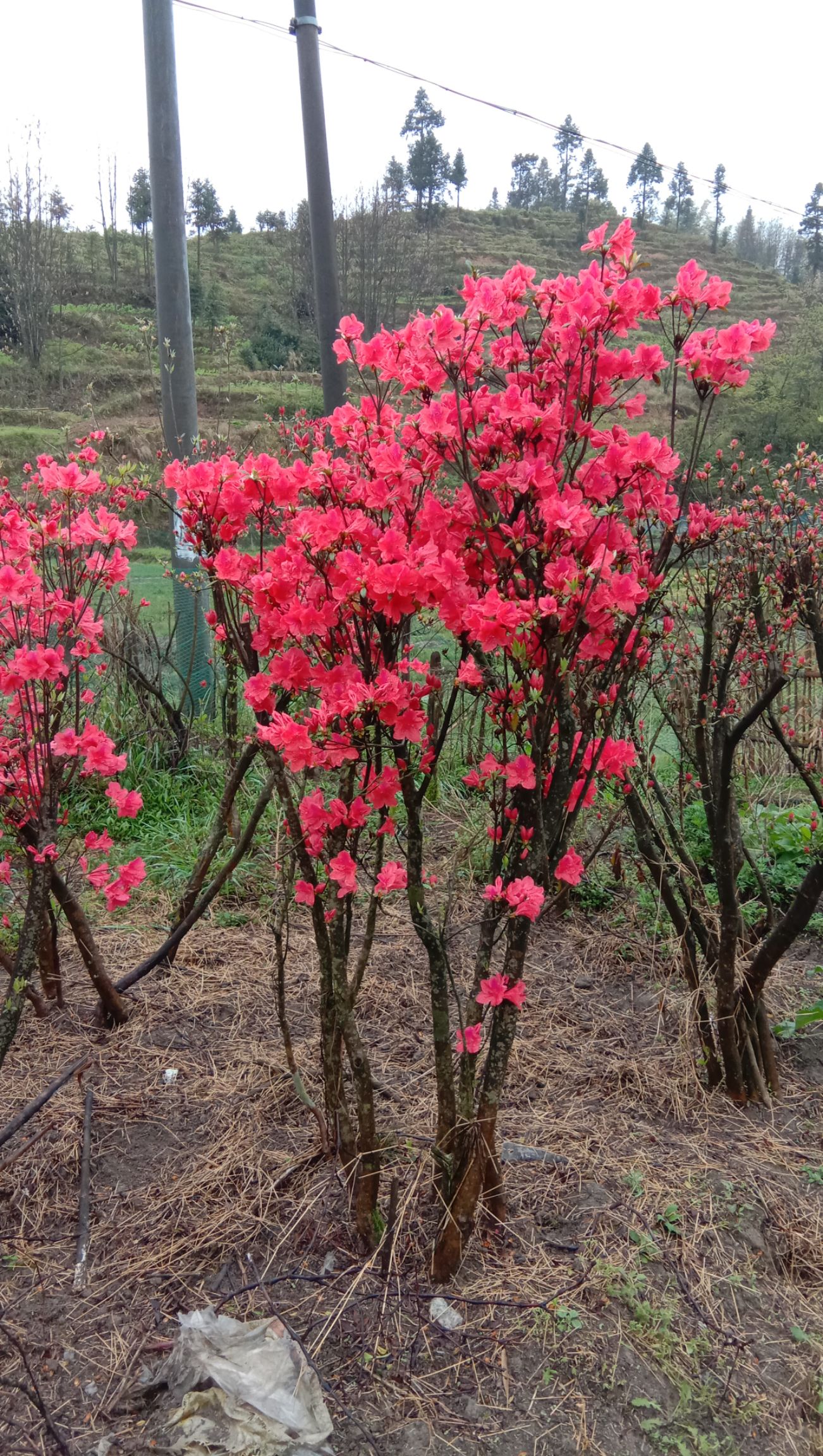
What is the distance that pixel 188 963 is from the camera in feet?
10.9

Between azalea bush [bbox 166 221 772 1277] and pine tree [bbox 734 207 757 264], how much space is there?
41.3 m

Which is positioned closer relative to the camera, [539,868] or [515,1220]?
[539,868]

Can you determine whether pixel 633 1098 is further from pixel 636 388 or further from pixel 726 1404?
pixel 636 388

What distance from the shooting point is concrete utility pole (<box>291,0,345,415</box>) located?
4430 mm

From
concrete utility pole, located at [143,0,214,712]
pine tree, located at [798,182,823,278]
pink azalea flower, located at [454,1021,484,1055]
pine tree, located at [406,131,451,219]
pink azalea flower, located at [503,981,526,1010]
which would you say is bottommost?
pink azalea flower, located at [454,1021,484,1055]

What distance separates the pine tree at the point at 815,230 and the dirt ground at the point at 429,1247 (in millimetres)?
32594

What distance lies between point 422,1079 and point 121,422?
49.4 feet

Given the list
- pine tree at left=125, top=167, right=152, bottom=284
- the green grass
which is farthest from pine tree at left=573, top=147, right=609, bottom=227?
the green grass

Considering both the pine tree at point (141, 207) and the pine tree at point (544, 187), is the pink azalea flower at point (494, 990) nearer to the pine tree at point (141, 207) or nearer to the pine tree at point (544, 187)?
the pine tree at point (141, 207)

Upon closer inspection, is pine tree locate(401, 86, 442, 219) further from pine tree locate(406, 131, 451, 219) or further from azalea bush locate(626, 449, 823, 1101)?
azalea bush locate(626, 449, 823, 1101)

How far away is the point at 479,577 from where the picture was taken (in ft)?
A: 5.32

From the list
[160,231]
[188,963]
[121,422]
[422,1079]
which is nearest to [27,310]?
[121,422]

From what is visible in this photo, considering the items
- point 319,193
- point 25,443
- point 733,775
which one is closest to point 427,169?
point 25,443

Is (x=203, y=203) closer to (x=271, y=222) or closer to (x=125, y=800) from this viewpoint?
(x=271, y=222)
